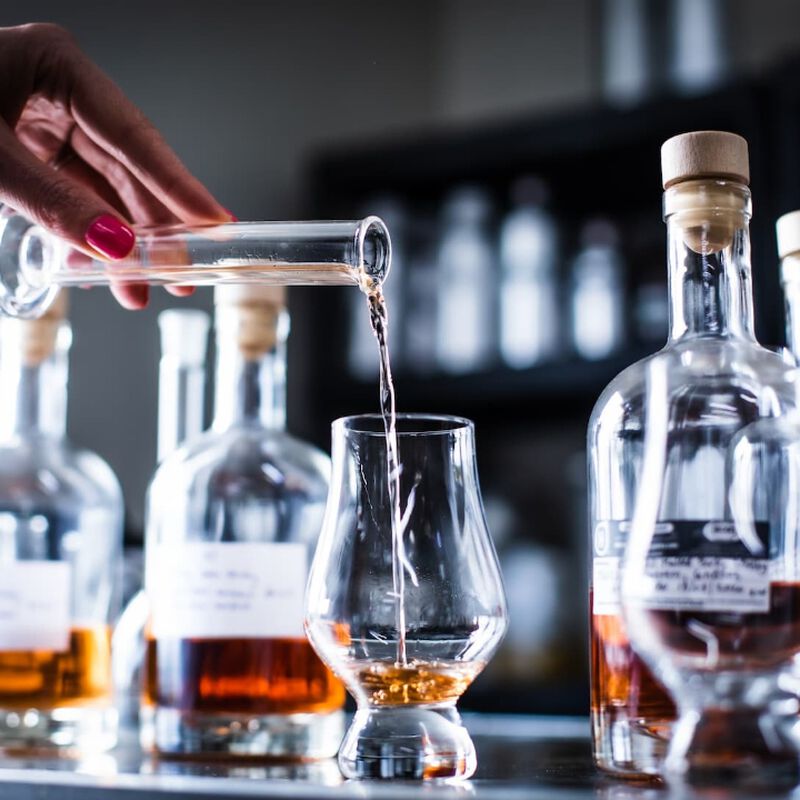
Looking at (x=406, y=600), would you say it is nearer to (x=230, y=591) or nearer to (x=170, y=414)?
(x=230, y=591)

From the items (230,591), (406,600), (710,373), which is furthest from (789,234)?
(230,591)

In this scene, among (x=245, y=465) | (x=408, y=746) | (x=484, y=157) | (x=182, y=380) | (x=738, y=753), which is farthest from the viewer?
(x=484, y=157)

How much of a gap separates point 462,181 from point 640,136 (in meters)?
0.33

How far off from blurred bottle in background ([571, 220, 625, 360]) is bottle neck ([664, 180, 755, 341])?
4.17ft

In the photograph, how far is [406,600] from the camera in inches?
23.1

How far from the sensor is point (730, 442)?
0.54 metres

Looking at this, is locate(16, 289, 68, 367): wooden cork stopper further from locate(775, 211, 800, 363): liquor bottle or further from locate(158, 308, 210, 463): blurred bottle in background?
locate(775, 211, 800, 363): liquor bottle

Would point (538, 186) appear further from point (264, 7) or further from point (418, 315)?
point (264, 7)

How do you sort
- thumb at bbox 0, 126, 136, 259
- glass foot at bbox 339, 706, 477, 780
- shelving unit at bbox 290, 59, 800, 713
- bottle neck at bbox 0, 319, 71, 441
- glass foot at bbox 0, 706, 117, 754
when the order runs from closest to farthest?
glass foot at bbox 339, 706, 477, 780 → thumb at bbox 0, 126, 136, 259 → glass foot at bbox 0, 706, 117, 754 → bottle neck at bbox 0, 319, 71, 441 → shelving unit at bbox 290, 59, 800, 713

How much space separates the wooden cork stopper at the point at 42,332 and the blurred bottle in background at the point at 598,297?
1108mm

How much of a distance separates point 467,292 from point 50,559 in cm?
120

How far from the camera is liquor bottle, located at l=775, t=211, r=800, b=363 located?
2.15 ft

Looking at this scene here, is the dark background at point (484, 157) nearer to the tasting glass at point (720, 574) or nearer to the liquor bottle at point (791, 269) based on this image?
the liquor bottle at point (791, 269)

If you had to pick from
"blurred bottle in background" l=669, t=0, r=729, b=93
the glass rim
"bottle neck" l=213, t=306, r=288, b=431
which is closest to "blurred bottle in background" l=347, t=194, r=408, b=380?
"blurred bottle in background" l=669, t=0, r=729, b=93
